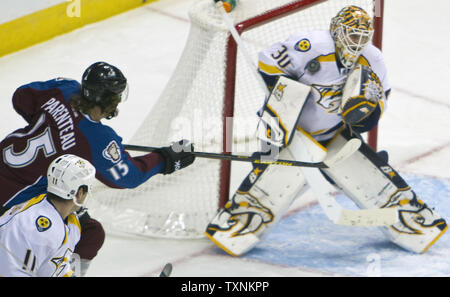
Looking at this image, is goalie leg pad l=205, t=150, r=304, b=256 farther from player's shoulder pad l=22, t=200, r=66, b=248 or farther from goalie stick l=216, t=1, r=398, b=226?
player's shoulder pad l=22, t=200, r=66, b=248

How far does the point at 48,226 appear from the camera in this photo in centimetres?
294

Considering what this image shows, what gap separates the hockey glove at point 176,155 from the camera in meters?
3.55

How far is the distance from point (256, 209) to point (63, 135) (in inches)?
43.9

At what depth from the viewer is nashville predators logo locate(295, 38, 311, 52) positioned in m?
3.90

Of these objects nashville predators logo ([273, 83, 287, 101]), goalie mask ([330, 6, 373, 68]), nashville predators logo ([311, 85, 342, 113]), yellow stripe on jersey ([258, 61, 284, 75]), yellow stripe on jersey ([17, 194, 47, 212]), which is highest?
goalie mask ([330, 6, 373, 68])

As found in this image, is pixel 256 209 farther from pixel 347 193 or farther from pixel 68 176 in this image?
pixel 68 176

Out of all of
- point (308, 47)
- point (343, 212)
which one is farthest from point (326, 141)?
point (308, 47)

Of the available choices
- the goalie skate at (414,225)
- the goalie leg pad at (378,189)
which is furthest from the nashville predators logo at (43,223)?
the goalie skate at (414,225)

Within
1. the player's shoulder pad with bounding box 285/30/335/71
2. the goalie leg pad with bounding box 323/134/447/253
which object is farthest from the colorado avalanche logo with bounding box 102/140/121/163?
the goalie leg pad with bounding box 323/134/447/253

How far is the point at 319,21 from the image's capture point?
4.66 meters

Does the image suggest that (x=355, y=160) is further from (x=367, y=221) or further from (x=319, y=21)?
(x=319, y=21)

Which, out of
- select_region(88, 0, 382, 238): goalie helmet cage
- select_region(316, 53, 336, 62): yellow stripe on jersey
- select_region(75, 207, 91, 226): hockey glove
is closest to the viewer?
select_region(75, 207, 91, 226): hockey glove

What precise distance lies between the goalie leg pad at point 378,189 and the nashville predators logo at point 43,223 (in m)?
1.48
